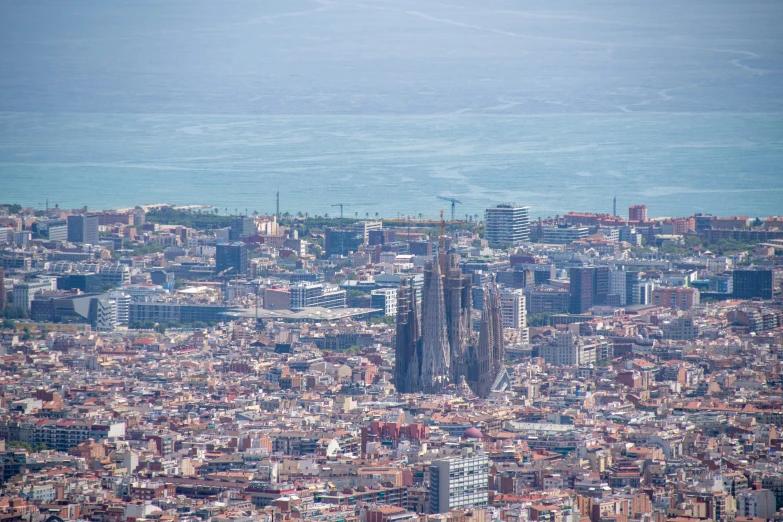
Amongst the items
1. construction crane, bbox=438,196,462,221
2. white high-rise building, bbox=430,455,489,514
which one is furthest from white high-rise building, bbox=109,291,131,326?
white high-rise building, bbox=430,455,489,514

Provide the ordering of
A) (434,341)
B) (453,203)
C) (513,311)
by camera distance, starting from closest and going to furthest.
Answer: (434,341) < (513,311) < (453,203)

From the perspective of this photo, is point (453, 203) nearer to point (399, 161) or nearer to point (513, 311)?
point (513, 311)

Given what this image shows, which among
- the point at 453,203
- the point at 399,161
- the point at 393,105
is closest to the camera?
the point at 453,203

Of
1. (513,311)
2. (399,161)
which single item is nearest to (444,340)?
(513,311)

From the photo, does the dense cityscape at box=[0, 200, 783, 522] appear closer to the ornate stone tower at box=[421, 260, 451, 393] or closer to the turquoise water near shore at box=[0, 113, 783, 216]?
the ornate stone tower at box=[421, 260, 451, 393]

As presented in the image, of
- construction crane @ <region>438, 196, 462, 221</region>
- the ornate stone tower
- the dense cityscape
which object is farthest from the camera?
construction crane @ <region>438, 196, 462, 221</region>

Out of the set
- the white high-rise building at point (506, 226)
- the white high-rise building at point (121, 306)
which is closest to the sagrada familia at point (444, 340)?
the white high-rise building at point (121, 306)
